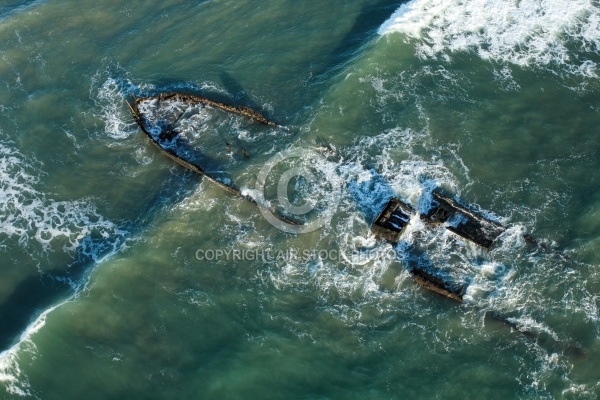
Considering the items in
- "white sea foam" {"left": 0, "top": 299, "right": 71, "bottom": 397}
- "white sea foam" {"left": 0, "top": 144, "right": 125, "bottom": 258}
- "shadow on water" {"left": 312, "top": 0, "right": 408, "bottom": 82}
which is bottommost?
"white sea foam" {"left": 0, "top": 299, "right": 71, "bottom": 397}

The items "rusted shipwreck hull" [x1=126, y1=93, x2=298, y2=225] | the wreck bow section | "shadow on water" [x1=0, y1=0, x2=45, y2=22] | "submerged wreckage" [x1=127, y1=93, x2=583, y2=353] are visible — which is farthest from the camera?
"shadow on water" [x1=0, y1=0, x2=45, y2=22]

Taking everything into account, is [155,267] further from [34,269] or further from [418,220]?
[418,220]

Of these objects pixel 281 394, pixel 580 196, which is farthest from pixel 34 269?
pixel 580 196

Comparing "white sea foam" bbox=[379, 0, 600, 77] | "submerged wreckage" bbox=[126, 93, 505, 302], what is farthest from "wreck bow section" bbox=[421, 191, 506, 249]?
"white sea foam" bbox=[379, 0, 600, 77]

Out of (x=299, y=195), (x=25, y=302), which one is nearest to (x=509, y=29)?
(x=299, y=195)

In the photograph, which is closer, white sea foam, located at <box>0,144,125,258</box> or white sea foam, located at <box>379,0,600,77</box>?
white sea foam, located at <box>0,144,125,258</box>

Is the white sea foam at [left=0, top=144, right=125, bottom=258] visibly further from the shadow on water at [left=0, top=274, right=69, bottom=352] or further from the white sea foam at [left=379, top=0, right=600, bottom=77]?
the white sea foam at [left=379, top=0, right=600, bottom=77]

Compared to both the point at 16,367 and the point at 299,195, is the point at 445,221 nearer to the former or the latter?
the point at 299,195
